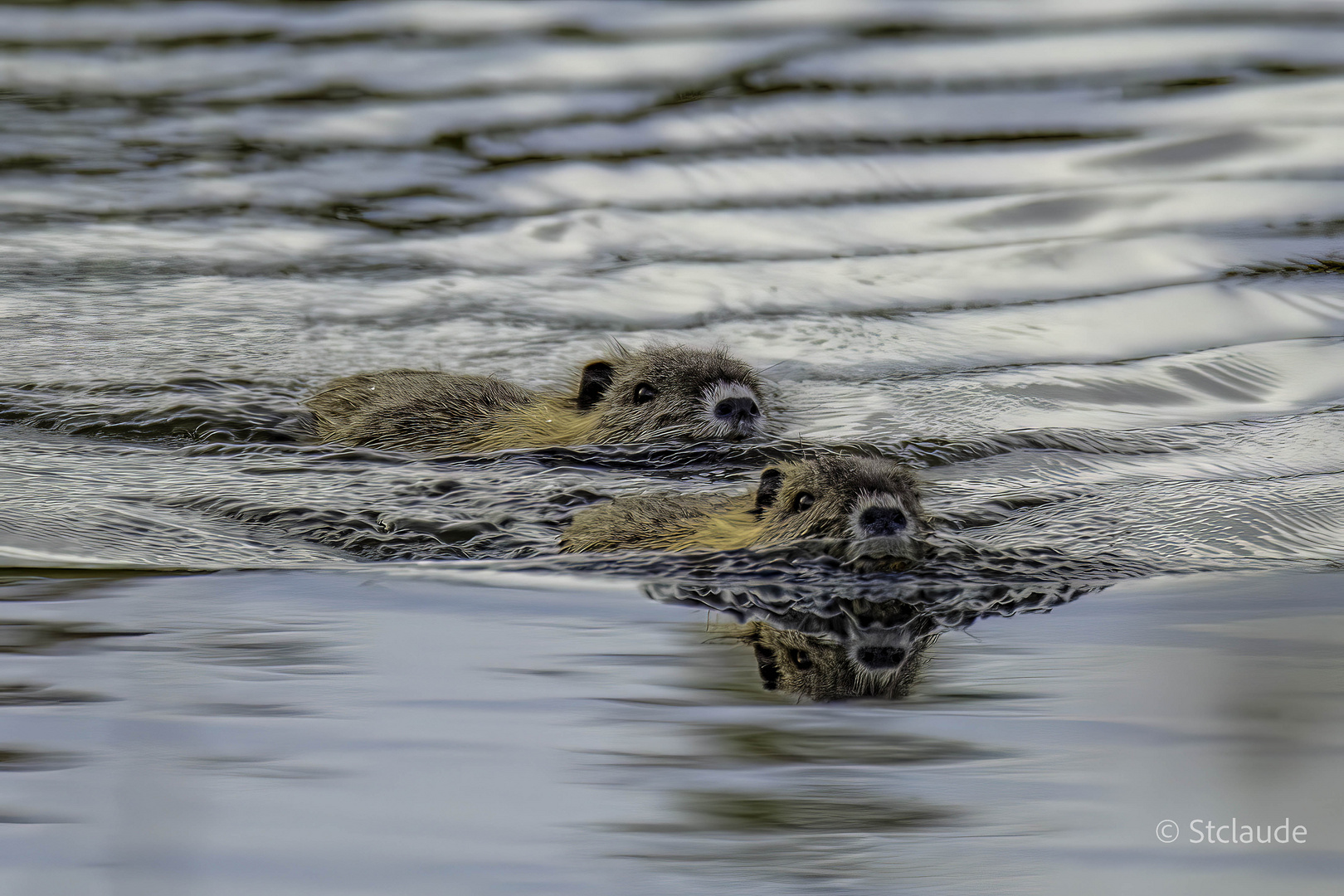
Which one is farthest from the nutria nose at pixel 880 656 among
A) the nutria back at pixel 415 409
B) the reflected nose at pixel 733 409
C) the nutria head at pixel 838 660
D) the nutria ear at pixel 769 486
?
the nutria back at pixel 415 409

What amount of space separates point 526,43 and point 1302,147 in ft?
18.3

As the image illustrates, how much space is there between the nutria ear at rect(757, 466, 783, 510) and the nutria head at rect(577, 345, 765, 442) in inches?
69.2

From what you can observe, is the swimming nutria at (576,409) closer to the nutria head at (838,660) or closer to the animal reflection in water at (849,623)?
the animal reflection in water at (849,623)

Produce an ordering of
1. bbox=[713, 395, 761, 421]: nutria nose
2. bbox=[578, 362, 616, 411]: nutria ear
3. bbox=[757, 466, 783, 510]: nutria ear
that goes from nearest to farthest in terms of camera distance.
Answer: bbox=[757, 466, 783, 510]: nutria ear < bbox=[713, 395, 761, 421]: nutria nose < bbox=[578, 362, 616, 411]: nutria ear

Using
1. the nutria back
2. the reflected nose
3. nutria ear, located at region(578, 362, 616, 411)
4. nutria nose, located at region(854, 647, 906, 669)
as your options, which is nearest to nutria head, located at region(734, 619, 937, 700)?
nutria nose, located at region(854, 647, 906, 669)

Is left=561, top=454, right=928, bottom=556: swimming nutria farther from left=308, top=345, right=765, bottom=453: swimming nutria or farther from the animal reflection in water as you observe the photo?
left=308, top=345, right=765, bottom=453: swimming nutria

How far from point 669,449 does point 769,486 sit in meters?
1.80

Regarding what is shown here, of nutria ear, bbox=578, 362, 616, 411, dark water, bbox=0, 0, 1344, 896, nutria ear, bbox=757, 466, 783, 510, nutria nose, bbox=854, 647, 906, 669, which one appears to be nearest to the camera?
dark water, bbox=0, 0, 1344, 896

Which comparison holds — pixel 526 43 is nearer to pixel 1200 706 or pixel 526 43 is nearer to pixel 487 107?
pixel 487 107

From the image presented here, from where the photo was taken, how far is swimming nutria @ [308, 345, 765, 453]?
20.7 ft

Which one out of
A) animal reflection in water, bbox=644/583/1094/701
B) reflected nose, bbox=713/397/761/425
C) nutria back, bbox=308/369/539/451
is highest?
animal reflection in water, bbox=644/583/1094/701

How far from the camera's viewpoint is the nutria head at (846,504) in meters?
4.08

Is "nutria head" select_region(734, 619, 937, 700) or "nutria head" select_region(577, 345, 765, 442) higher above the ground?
"nutria head" select_region(734, 619, 937, 700)

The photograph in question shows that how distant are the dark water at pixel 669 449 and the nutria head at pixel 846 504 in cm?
13
